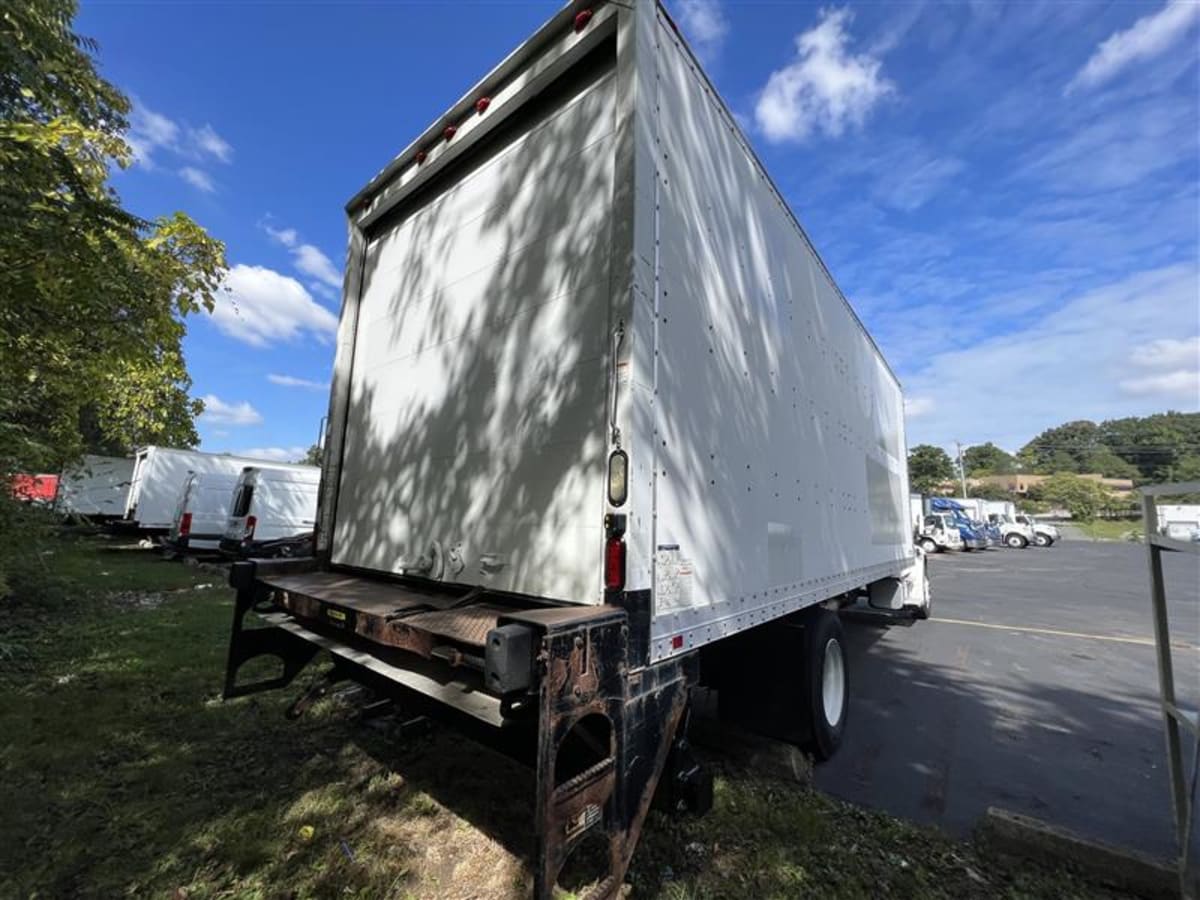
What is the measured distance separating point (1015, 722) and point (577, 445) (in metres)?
5.54

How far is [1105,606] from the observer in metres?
12.4

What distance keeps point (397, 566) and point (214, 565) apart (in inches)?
556

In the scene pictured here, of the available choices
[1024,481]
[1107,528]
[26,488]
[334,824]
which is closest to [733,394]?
[334,824]

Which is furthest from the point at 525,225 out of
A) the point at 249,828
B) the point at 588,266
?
the point at 249,828

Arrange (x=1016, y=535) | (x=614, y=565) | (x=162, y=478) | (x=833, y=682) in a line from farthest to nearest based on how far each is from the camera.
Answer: (x=1016, y=535) < (x=162, y=478) < (x=833, y=682) < (x=614, y=565)

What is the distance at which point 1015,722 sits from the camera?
5230mm

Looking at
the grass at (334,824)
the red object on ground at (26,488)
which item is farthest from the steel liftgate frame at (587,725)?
the red object on ground at (26,488)

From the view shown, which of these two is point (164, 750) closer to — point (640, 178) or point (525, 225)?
point (525, 225)

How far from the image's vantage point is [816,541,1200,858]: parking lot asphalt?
3.72 meters

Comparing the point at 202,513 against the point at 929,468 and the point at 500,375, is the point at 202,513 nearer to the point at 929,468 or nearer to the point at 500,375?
the point at 500,375

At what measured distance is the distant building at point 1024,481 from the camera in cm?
9350

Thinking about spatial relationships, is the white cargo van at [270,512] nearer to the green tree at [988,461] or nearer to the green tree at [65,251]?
the green tree at [65,251]

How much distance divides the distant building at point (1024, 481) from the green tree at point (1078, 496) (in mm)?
12185

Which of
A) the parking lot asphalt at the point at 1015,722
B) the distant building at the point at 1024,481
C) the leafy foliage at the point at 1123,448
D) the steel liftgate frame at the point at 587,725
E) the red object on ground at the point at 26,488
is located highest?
the leafy foliage at the point at 1123,448
